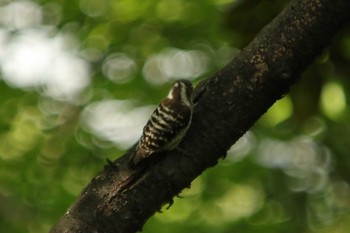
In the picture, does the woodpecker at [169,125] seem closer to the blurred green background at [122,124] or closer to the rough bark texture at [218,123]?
the rough bark texture at [218,123]

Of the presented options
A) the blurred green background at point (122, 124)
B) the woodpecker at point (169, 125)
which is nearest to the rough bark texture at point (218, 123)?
the woodpecker at point (169, 125)

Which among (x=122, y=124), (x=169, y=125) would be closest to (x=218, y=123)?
(x=169, y=125)

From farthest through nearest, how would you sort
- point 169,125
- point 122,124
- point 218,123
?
point 122,124 → point 169,125 → point 218,123

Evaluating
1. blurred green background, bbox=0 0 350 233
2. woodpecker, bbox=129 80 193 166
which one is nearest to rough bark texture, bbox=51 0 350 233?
woodpecker, bbox=129 80 193 166

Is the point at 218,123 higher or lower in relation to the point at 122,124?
higher

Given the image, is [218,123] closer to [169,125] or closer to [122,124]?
[169,125]
